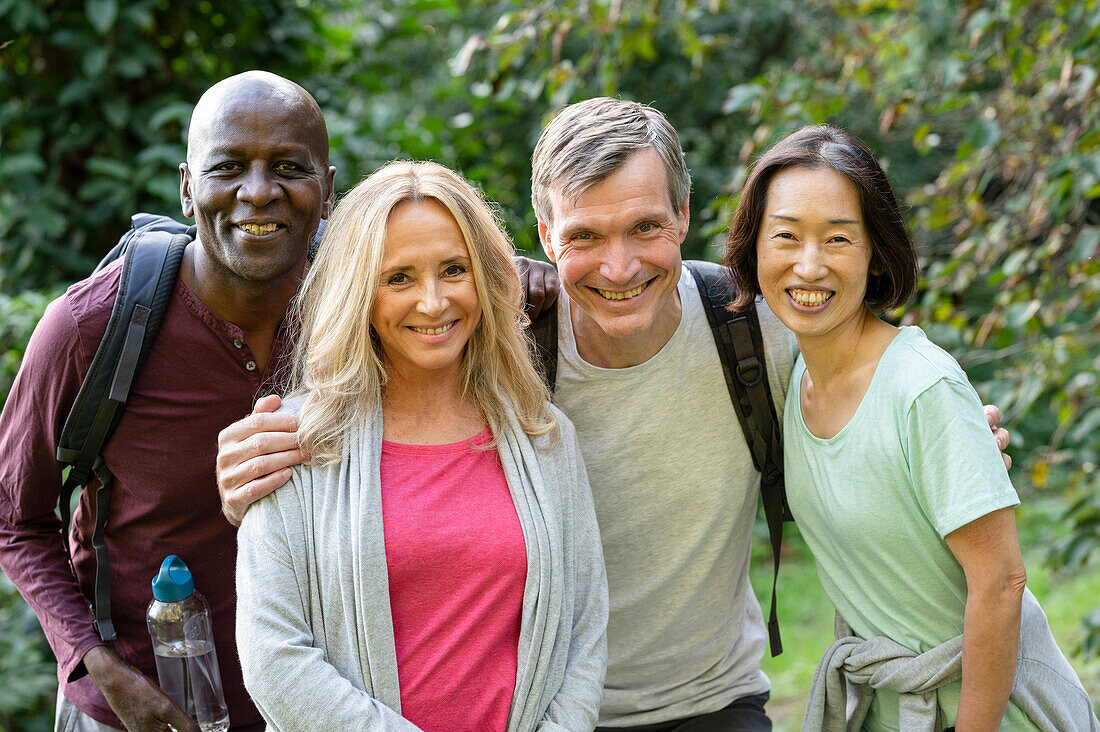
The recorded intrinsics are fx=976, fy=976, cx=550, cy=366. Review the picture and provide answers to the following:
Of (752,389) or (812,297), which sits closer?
(812,297)

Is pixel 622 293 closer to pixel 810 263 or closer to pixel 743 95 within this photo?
pixel 810 263

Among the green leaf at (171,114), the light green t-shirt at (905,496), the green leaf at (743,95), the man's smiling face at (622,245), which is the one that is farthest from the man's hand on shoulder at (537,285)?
the green leaf at (171,114)

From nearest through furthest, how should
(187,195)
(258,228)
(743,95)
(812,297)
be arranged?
1. (812,297)
2. (258,228)
3. (187,195)
4. (743,95)

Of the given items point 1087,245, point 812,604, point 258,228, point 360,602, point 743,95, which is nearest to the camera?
point 360,602

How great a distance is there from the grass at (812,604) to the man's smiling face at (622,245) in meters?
3.49

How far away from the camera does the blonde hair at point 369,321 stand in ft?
6.56

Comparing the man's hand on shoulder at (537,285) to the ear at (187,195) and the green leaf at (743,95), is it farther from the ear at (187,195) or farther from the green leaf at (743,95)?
the green leaf at (743,95)

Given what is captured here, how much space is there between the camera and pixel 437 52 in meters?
8.10

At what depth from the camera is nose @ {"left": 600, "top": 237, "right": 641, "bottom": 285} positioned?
7.59ft

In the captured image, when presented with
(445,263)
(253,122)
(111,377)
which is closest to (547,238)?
(445,263)

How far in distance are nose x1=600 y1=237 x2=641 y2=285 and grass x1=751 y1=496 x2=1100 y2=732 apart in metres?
3.56

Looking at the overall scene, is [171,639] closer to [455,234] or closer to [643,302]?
[455,234]

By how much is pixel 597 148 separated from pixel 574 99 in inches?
129

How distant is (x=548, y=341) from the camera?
2553mm
